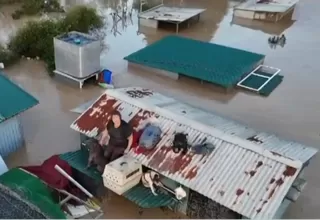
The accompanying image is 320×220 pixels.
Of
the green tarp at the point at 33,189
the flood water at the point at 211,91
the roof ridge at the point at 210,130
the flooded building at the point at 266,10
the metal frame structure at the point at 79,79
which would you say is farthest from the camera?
the flooded building at the point at 266,10

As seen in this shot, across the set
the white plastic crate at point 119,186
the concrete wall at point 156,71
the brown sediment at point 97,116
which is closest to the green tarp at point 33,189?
the white plastic crate at point 119,186

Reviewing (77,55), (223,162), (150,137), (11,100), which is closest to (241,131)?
(223,162)

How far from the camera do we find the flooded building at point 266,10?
15.4 metres

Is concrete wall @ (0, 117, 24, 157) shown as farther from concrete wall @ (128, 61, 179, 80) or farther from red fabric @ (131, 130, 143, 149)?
concrete wall @ (128, 61, 179, 80)

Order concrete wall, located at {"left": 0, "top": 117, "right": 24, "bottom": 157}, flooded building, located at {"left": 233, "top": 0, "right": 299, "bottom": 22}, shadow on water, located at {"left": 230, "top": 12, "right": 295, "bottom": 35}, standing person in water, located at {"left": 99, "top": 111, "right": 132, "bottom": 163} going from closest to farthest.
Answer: standing person in water, located at {"left": 99, "top": 111, "right": 132, "bottom": 163}
concrete wall, located at {"left": 0, "top": 117, "right": 24, "bottom": 157}
shadow on water, located at {"left": 230, "top": 12, "right": 295, "bottom": 35}
flooded building, located at {"left": 233, "top": 0, "right": 299, "bottom": 22}

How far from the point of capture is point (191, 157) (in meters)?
6.11

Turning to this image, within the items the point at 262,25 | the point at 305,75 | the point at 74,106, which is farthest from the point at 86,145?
the point at 262,25

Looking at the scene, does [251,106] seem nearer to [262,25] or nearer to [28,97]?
[28,97]

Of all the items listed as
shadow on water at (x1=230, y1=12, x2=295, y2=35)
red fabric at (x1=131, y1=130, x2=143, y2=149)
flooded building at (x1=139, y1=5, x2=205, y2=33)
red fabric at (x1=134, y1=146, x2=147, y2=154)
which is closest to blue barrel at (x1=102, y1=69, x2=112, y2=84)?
red fabric at (x1=131, y1=130, x2=143, y2=149)

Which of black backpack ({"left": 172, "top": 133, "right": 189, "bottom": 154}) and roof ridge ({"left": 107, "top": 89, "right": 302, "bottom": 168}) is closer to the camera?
roof ridge ({"left": 107, "top": 89, "right": 302, "bottom": 168})

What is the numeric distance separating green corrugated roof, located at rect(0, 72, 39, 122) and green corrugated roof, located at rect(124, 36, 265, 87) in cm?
431

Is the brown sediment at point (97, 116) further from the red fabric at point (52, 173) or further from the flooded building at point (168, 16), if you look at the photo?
the flooded building at point (168, 16)

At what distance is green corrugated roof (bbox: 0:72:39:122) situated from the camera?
7168 millimetres

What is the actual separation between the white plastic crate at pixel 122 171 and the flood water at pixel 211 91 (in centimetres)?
71
